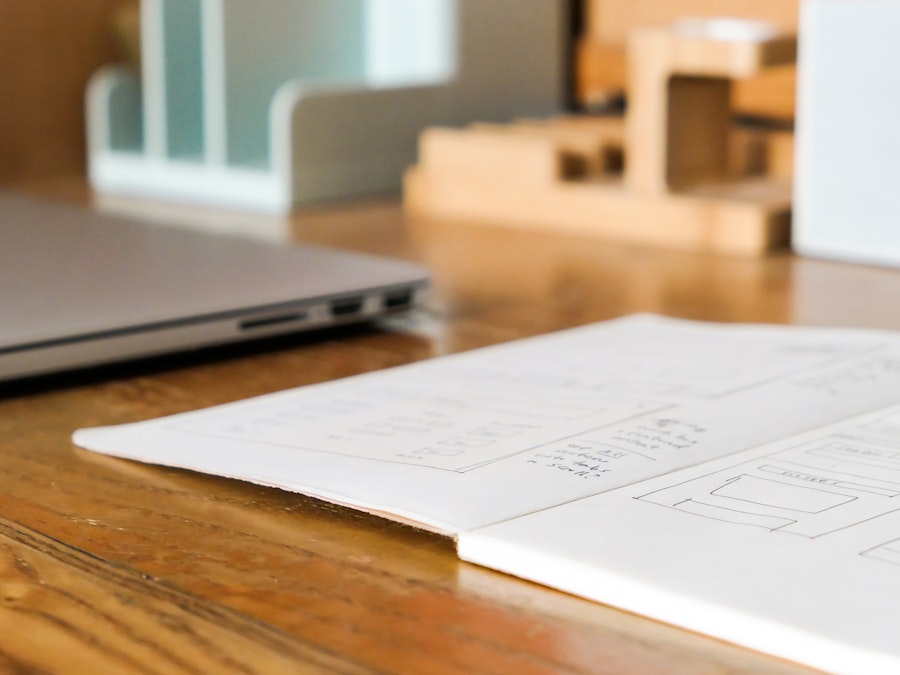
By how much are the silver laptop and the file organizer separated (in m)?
0.46

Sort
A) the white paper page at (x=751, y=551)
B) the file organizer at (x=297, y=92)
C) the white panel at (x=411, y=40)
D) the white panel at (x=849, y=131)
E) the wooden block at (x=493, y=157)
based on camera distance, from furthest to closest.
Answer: the white panel at (x=411, y=40)
the file organizer at (x=297, y=92)
the wooden block at (x=493, y=157)
the white panel at (x=849, y=131)
the white paper page at (x=751, y=551)

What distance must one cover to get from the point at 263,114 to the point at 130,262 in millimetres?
598

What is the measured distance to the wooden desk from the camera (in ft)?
1.15

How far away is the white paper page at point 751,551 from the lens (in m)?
0.34

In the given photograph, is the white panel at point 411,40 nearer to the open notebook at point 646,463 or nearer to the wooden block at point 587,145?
the wooden block at point 587,145

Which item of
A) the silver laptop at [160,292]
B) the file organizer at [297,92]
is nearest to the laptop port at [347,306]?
the silver laptop at [160,292]

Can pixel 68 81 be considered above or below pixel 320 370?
above

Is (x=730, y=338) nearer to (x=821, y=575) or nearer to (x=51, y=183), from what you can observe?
A: (x=821, y=575)

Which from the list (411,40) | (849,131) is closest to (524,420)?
(849,131)

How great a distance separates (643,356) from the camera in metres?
0.65

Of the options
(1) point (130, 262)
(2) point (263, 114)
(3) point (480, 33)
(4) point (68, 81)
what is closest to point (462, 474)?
(1) point (130, 262)

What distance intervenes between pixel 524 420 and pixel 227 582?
16 centimetres

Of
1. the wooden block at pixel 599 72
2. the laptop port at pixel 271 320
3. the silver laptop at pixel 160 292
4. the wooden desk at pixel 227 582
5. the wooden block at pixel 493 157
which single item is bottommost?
the wooden desk at pixel 227 582

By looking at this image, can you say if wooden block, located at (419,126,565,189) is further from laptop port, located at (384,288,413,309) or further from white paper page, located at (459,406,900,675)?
white paper page, located at (459,406,900,675)
